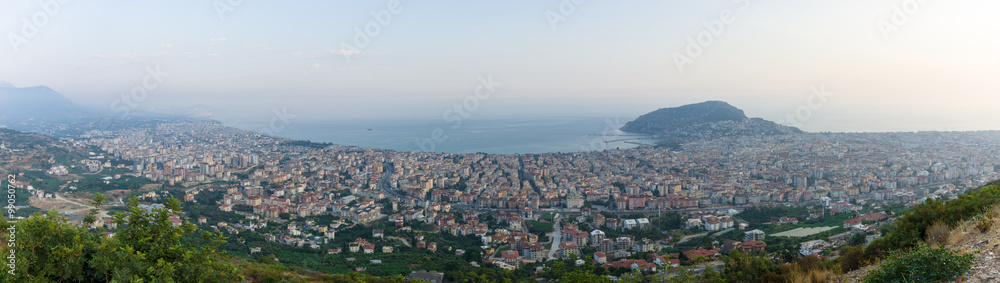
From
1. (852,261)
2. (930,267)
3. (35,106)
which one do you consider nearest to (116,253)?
(930,267)

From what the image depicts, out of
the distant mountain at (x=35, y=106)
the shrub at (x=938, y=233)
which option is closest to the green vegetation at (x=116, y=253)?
the shrub at (x=938, y=233)

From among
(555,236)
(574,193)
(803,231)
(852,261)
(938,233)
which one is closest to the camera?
(938,233)

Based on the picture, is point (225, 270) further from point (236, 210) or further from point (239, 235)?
point (236, 210)

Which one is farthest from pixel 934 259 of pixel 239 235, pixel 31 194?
pixel 31 194

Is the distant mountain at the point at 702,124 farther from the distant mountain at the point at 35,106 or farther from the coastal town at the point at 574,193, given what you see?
the distant mountain at the point at 35,106

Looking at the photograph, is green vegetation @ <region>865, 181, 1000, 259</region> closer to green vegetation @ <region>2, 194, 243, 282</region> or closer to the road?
green vegetation @ <region>2, 194, 243, 282</region>

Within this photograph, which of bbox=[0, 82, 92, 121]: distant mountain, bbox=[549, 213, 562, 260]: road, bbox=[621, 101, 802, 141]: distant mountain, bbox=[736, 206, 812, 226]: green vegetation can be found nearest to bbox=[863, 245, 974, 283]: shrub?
bbox=[549, 213, 562, 260]: road

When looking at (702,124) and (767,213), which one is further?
(702,124)

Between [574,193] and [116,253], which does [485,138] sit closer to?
[574,193]
